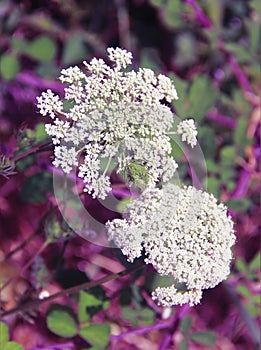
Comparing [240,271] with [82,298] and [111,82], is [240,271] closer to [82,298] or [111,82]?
[82,298]

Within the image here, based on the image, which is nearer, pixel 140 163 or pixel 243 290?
pixel 140 163

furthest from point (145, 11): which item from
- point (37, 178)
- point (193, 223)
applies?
point (193, 223)

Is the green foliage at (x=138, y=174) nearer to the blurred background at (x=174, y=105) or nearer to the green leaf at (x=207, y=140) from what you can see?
the blurred background at (x=174, y=105)

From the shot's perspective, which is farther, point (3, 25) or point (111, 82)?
point (3, 25)

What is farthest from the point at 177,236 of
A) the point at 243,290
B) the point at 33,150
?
the point at 243,290

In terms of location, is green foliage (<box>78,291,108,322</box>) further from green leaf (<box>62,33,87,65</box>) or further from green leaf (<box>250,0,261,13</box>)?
green leaf (<box>250,0,261,13</box>)

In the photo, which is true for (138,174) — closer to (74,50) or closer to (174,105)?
(174,105)
